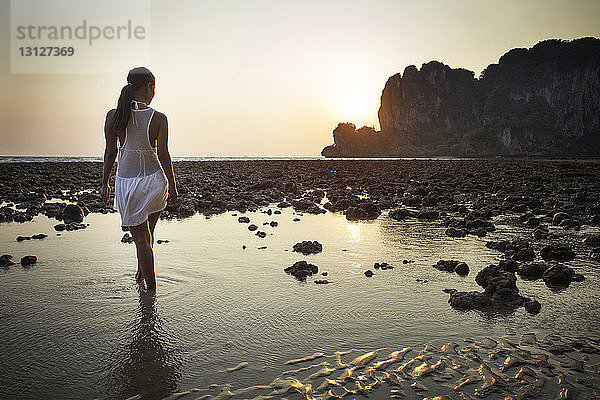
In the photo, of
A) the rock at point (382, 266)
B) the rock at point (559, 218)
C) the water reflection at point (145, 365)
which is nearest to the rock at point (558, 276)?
the rock at point (382, 266)

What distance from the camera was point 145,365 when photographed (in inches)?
125

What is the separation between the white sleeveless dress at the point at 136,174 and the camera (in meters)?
4.84

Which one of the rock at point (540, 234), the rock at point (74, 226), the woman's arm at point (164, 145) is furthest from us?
the rock at point (74, 226)

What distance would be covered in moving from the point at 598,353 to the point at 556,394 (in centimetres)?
86

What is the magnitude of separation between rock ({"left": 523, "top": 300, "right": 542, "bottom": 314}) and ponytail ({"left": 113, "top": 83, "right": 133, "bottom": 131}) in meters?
4.44

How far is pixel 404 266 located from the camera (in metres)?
6.23

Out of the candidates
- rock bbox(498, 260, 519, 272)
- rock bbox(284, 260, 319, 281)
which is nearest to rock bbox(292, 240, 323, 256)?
rock bbox(284, 260, 319, 281)

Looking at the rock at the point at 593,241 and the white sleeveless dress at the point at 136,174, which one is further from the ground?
the white sleeveless dress at the point at 136,174

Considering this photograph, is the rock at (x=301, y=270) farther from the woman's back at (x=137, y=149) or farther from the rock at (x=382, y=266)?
the woman's back at (x=137, y=149)

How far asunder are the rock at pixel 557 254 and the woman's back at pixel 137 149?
5601mm

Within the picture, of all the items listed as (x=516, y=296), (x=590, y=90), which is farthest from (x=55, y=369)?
(x=590, y=90)

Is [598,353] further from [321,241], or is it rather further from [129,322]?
[321,241]

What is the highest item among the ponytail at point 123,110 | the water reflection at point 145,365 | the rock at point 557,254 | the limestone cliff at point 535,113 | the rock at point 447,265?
the limestone cliff at point 535,113

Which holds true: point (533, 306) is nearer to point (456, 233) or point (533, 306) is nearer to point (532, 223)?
point (456, 233)
